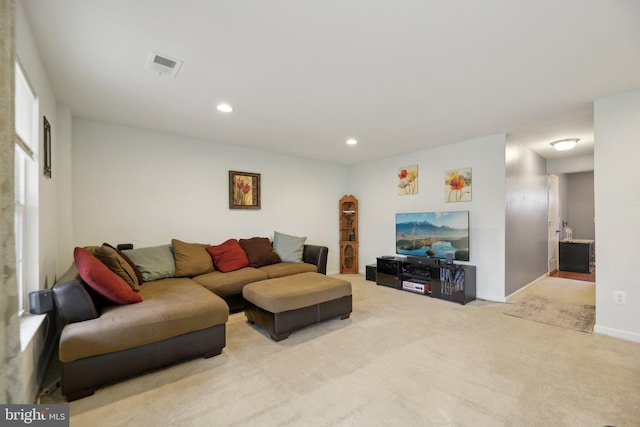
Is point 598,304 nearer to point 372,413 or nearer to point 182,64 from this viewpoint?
point 372,413

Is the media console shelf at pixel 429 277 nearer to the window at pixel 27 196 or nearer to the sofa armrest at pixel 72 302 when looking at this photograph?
the sofa armrest at pixel 72 302

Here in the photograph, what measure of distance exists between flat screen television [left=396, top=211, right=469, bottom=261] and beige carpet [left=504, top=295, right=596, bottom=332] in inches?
36.0

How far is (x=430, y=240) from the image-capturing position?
436 centimetres

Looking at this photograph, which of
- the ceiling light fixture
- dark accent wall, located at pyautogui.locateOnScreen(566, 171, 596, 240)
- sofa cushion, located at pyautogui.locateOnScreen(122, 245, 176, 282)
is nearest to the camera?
sofa cushion, located at pyautogui.locateOnScreen(122, 245, 176, 282)

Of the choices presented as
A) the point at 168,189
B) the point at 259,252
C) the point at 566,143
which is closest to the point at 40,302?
the point at 168,189

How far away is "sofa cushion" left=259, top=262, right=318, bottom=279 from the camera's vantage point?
146 inches

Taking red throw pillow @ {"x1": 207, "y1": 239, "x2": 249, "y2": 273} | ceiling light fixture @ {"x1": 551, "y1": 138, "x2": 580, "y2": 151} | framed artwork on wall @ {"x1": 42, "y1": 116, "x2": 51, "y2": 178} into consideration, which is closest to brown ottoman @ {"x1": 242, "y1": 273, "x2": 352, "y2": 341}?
red throw pillow @ {"x1": 207, "y1": 239, "x2": 249, "y2": 273}

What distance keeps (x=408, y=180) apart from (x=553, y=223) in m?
3.56

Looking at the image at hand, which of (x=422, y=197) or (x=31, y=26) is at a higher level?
(x=31, y=26)

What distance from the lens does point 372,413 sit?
5.38ft

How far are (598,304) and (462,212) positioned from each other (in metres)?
1.74

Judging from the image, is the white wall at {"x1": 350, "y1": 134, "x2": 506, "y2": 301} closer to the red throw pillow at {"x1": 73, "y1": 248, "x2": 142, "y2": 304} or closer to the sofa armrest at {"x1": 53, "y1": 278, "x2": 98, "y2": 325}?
the red throw pillow at {"x1": 73, "y1": 248, "x2": 142, "y2": 304}

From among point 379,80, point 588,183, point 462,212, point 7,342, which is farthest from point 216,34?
point 588,183

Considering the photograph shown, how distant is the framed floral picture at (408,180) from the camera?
4791mm
